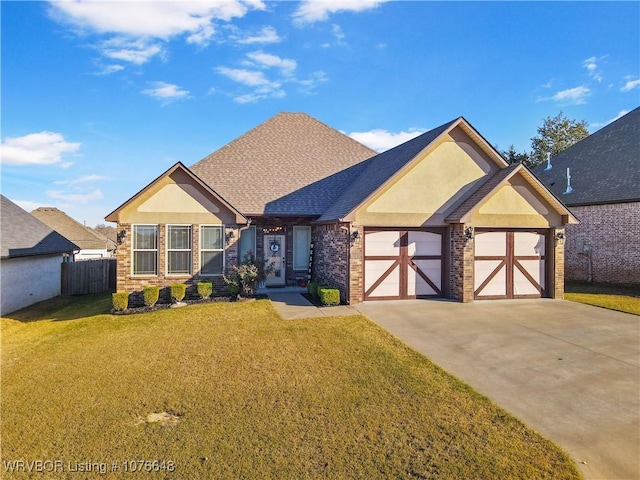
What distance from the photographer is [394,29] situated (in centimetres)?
1262

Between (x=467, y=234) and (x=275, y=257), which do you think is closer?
(x=467, y=234)

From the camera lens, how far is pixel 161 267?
13.0m

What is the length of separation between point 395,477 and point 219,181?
49.0 ft

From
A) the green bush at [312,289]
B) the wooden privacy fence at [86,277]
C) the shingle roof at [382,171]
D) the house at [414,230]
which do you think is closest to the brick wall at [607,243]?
the house at [414,230]

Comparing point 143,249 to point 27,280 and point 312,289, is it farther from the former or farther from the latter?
point 312,289

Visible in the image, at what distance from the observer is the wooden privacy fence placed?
54.9 feet

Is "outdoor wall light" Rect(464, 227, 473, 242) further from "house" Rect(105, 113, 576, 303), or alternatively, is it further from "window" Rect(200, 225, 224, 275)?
"window" Rect(200, 225, 224, 275)

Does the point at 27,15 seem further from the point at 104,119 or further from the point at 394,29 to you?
the point at 394,29

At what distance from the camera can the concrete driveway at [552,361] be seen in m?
4.63

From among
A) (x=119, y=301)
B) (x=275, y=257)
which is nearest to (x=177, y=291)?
(x=119, y=301)

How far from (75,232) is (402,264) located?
3479 cm

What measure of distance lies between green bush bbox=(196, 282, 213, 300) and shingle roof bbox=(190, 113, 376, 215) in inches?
150

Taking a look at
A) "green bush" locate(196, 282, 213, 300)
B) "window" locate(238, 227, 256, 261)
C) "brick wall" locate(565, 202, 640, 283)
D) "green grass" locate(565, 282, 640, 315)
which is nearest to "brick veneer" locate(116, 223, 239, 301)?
"green bush" locate(196, 282, 213, 300)

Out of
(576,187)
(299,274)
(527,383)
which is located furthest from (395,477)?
(576,187)
